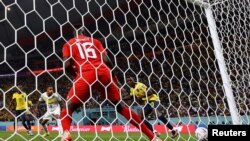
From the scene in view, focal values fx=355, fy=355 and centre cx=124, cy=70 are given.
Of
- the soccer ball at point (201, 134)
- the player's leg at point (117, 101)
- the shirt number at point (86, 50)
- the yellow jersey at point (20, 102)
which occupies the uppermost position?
the yellow jersey at point (20, 102)

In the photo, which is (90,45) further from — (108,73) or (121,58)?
(121,58)

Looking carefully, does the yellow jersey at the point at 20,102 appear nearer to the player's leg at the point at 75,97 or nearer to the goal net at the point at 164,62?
the goal net at the point at 164,62

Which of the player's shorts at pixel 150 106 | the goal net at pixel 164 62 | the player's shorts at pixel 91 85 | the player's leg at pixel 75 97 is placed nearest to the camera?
the player's leg at pixel 75 97

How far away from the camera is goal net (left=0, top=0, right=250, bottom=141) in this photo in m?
3.26

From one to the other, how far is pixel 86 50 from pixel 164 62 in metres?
9.12

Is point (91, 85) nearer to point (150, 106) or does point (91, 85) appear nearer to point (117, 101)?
point (117, 101)

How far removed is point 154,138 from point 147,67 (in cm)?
1170

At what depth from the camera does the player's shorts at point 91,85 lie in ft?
9.68

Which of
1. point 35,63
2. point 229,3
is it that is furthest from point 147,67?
point 229,3

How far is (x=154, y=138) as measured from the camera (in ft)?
10.9

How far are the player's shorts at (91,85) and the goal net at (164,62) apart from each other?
0.17 m

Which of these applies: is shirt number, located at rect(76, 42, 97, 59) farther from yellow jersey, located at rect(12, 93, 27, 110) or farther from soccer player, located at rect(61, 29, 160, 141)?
yellow jersey, located at rect(12, 93, 27, 110)

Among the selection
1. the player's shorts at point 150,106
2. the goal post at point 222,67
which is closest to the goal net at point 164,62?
the goal post at point 222,67

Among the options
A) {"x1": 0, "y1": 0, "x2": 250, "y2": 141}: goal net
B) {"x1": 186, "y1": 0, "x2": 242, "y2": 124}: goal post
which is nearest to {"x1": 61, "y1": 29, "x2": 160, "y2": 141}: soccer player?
{"x1": 0, "y1": 0, "x2": 250, "y2": 141}: goal net
